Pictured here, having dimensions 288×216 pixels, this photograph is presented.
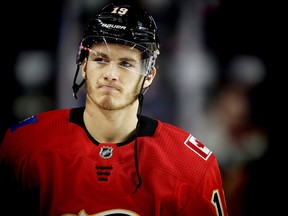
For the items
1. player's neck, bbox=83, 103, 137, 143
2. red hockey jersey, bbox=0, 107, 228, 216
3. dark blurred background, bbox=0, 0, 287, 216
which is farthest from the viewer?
dark blurred background, bbox=0, 0, 287, 216

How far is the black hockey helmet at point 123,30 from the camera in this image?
5.70 ft

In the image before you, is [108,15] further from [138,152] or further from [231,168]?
[231,168]

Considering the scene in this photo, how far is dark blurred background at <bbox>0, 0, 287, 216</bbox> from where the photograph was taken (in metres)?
2.83

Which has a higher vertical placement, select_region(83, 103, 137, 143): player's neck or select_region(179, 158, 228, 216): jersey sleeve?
select_region(83, 103, 137, 143): player's neck

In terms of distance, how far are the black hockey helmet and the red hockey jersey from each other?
1.26 feet

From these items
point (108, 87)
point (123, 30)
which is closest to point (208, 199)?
point (108, 87)

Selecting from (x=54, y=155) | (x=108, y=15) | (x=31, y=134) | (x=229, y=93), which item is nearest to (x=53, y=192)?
(x=54, y=155)

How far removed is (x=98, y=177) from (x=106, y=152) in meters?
0.12

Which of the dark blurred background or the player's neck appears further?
the dark blurred background

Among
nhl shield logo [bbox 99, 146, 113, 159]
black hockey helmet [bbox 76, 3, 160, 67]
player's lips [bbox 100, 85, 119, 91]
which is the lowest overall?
nhl shield logo [bbox 99, 146, 113, 159]

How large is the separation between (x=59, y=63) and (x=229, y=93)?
1.24m

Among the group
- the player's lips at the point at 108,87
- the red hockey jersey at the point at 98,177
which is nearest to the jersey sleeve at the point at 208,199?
the red hockey jersey at the point at 98,177

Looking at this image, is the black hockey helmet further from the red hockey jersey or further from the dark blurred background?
the dark blurred background

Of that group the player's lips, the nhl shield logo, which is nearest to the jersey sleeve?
the nhl shield logo
